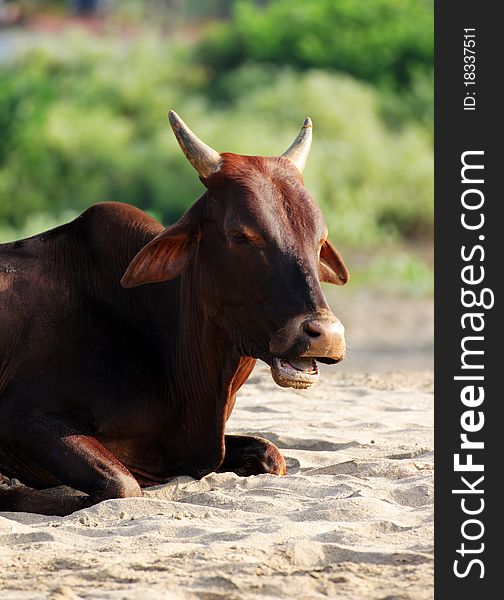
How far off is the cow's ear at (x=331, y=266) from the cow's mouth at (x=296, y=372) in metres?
0.96

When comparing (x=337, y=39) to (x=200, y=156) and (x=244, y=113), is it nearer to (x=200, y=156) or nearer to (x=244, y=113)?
(x=244, y=113)

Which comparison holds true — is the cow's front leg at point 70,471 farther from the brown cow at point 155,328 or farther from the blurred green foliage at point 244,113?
the blurred green foliage at point 244,113

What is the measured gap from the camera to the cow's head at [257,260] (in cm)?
606

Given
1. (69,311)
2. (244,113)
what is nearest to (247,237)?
(69,311)

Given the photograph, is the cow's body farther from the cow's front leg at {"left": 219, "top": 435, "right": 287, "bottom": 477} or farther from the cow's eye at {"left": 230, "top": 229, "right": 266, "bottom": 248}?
the cow's eye at {"left": 230, "top": 229, "right": 266, "bottom": 248}

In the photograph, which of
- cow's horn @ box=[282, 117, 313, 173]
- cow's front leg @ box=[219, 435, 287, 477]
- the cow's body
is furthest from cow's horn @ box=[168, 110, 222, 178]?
cow's front leg @ box=[219, 435, 287, 477]

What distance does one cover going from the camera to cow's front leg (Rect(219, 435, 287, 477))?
7.09 meters

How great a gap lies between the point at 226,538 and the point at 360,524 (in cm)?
57

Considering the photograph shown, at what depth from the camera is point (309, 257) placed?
20.6ft

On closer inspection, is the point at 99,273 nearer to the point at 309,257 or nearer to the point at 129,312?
the point at 129,312

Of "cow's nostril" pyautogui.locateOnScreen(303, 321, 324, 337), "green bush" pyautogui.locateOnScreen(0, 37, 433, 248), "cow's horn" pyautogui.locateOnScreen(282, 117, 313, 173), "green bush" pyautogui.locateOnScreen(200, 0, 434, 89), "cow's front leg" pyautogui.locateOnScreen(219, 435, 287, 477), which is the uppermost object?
"green bush" pyautogui.locateOnScreen(200, 0, 434, 89)

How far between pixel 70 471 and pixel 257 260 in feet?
4.28

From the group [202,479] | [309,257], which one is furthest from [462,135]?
→ [202,479]

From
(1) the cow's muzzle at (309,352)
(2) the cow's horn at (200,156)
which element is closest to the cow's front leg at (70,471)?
(1) the cow's muzzle at (309,352)
